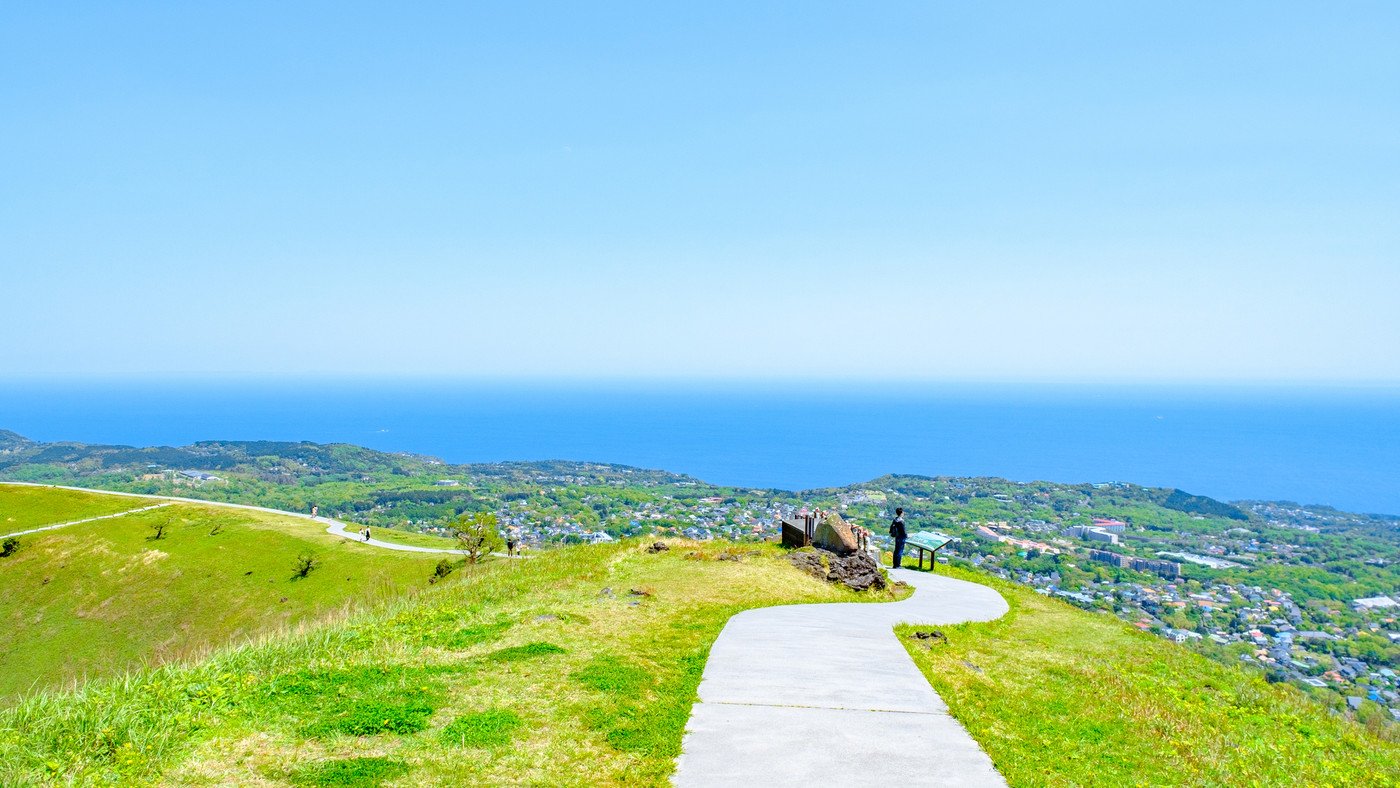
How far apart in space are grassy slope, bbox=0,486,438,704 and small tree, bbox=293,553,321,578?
1.73 ft

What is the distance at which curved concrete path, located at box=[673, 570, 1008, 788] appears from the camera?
23.3 feet

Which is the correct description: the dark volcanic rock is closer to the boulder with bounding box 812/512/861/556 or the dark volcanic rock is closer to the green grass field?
the boulder with bounding box 812/512/861/556

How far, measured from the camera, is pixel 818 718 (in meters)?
8.59

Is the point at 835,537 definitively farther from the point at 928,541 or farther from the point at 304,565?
the point at 304,565

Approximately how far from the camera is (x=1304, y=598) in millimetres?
48531

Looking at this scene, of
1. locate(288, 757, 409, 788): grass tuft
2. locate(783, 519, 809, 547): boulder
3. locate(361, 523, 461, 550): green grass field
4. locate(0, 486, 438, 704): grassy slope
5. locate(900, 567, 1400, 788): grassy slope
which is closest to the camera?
locate(288, 757, 409, 788): grass tuft

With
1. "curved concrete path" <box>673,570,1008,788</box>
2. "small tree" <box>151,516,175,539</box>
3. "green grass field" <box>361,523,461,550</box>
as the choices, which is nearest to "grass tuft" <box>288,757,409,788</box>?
"curved concrete path" <box>673,570,1008,788</box>

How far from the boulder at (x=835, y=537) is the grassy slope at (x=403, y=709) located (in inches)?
353

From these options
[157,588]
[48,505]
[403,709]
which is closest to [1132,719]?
[403,709]

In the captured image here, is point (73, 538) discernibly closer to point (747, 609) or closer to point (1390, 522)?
point (747, 609)

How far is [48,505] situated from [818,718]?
67715mm

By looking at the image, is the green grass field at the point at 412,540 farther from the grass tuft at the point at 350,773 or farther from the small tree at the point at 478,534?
the grass tuft at the point at 350,773

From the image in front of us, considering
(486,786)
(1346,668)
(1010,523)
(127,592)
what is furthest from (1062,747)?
(1010,523)

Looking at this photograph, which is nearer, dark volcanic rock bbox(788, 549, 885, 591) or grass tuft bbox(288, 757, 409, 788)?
grass tuft bbox(288, 757, 409, 788)
